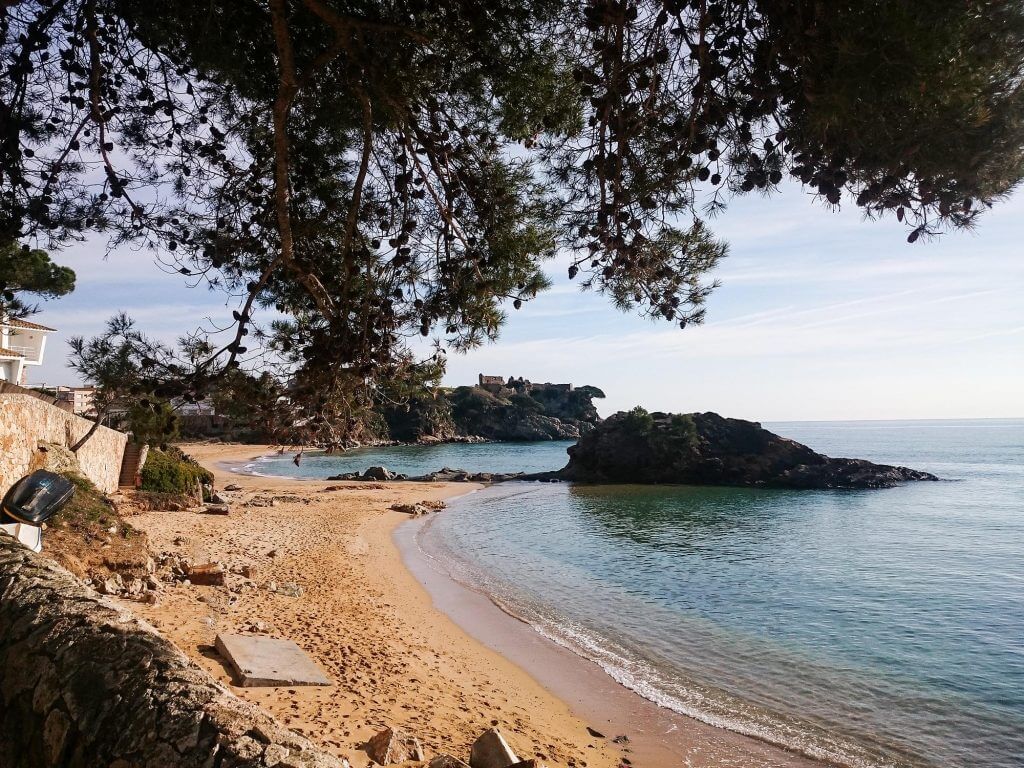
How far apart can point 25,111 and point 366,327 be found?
4089mm

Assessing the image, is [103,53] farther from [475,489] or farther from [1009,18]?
[475,489]

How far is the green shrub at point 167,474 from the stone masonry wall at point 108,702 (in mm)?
17777

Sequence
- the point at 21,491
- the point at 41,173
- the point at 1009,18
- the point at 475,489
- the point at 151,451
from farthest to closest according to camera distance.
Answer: the point at 475,489
the point at 151,451
the point at 41,173
the point at 21,491
the point at 1009,18

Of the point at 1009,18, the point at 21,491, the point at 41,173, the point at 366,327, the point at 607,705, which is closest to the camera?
the point at 1009,18

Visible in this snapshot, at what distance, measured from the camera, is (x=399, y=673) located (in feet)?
26.0

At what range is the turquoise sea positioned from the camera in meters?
8.67

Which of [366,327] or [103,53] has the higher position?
[103,53]

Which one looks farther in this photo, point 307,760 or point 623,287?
point 623,287

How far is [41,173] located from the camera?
609 centimetres

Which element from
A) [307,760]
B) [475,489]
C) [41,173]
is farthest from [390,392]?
[475,489]

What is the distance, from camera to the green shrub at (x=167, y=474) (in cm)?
1848

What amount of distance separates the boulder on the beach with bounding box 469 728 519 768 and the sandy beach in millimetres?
291

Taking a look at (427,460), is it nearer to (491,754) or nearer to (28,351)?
(28,351)

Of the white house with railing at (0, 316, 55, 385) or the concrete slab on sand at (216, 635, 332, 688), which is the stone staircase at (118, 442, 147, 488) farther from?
the white house with railing at (0, 316, 55, 385)
